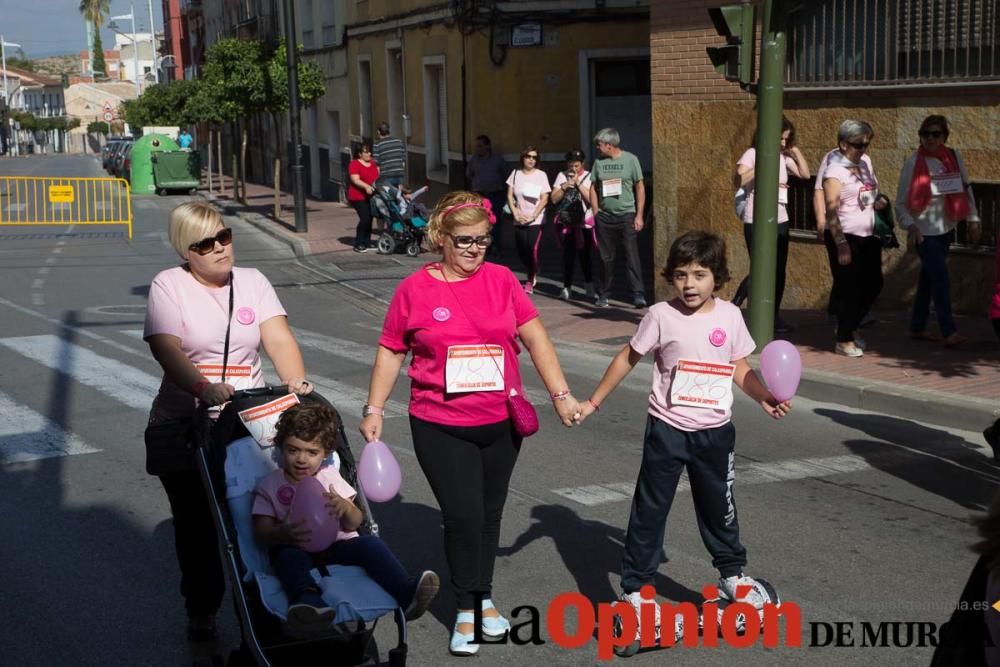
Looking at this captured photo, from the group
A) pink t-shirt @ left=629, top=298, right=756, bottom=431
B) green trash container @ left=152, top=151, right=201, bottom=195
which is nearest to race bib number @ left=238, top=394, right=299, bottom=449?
pink t-shirt @ left=629, top=298, right=756, bottom=431

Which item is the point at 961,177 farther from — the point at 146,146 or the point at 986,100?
the point at 146,146

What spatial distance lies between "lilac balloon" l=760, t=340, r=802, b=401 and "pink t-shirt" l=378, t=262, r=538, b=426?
1.01 metres

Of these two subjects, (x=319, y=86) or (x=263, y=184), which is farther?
(x=263, y=184)

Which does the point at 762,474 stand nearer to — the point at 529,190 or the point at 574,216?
the point at 574,216

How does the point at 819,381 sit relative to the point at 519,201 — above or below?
below

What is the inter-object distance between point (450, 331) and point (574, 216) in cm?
1009

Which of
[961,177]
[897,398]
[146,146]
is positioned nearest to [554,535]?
[897,398]

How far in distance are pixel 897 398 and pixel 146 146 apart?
3555 centimetres

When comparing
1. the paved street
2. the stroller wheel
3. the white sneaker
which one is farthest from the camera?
the stroller wheel

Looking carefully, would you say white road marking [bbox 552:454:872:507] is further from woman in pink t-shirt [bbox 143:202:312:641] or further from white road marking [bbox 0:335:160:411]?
white road marking [bbox 0:335:160:411]

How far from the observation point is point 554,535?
21.1 feet

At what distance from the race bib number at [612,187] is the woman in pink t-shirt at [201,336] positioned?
8858mm

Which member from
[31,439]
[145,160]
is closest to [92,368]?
[31,439]

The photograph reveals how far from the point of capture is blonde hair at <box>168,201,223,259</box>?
15.6 feet
